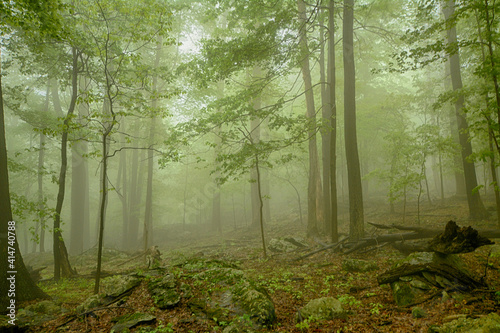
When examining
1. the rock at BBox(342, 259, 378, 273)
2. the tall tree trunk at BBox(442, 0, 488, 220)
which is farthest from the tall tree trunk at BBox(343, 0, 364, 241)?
the tall tree trunk at BBox(442, 0, 488, 220)

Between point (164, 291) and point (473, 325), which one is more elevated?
point (473, 325)

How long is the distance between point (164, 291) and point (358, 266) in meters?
4.95

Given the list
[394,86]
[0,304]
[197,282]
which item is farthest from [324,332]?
[394,86]

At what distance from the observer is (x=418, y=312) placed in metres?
3.97

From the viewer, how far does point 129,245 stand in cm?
2031

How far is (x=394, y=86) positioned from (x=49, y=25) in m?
27.3

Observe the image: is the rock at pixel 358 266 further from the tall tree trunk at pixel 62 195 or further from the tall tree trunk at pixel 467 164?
the tall tree trunk at pixel 62 195

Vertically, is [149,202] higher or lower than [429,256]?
higher

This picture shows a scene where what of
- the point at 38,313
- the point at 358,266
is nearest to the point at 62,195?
the point at 38,313

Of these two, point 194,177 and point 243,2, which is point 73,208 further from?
point 243,2

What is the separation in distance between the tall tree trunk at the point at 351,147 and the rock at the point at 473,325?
209 inches

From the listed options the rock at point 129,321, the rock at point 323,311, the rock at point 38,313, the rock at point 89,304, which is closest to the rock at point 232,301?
the rock at point 323,311

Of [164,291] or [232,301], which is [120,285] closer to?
[164,291]

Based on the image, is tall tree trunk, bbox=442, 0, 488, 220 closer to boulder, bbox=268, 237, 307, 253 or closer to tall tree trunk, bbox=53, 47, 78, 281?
boulder, bbox=268, 237, 307, 253
